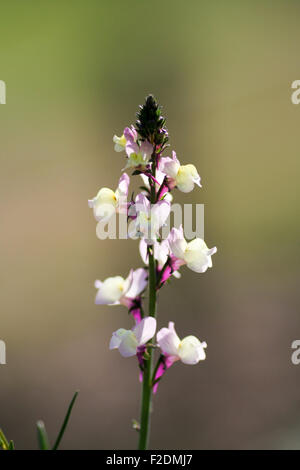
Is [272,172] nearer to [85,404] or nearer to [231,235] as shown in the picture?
[231,235]

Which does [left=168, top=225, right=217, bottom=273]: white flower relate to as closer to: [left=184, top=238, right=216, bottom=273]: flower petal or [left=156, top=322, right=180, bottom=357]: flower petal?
[left=184, top=238, right=216, bottom=273]: flower petal

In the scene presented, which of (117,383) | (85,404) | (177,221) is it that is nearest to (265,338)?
(117,383)

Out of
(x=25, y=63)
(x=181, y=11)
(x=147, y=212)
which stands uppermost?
(x=181, y=11)

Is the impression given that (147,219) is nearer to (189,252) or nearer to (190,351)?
(189,252)

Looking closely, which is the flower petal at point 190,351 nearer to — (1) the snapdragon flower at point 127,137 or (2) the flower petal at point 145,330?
(2) the flower petal at point 145,330

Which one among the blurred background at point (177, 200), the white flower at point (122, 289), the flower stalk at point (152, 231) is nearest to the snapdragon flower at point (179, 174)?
the flower stalk at point (152, 231)

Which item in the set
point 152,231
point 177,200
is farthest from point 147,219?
point 177,200
